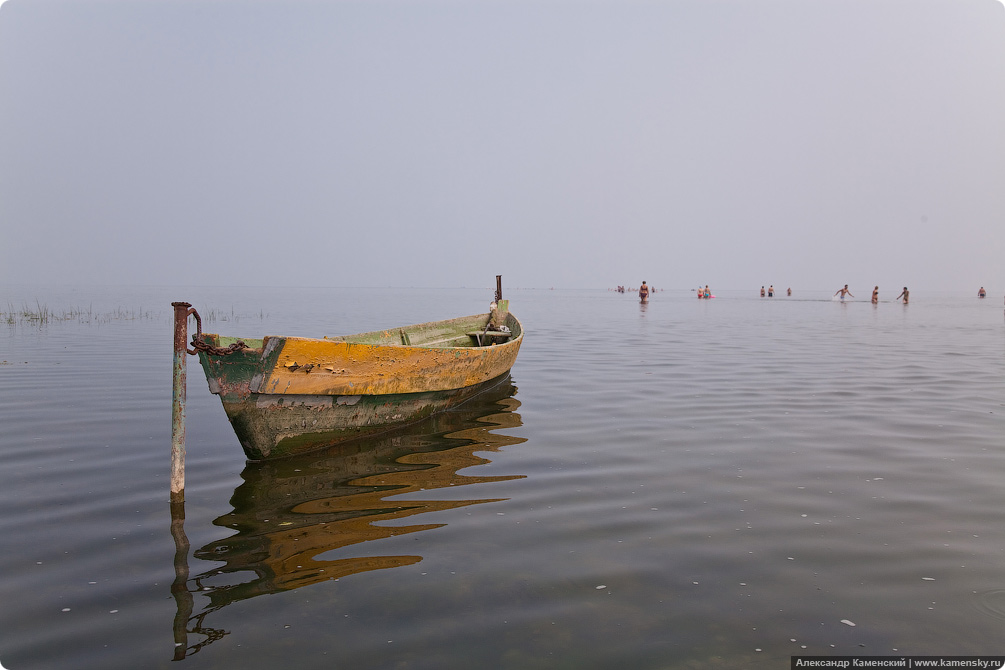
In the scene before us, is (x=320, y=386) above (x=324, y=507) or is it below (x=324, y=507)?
above

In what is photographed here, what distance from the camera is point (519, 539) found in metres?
4.78

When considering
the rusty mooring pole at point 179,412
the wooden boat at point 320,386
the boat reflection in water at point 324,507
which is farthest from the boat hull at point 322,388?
the rusty mooring pole at point 179,412

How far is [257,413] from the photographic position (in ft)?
21.6

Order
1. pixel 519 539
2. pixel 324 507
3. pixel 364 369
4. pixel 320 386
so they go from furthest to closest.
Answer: pixel 364 369
pixel 320 386
pixel 324 507
pixel 519 539

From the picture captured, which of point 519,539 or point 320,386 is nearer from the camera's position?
point 519,539

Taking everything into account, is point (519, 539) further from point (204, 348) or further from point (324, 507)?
point (204, 348)

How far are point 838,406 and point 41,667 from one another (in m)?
10.3

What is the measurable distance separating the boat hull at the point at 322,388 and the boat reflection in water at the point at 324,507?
0.25m

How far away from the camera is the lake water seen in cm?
342

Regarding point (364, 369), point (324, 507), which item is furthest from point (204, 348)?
point (324, 507)

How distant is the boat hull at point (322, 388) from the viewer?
640 centimetres

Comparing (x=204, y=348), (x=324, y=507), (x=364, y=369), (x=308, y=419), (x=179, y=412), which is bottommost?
(x=324, y=507)

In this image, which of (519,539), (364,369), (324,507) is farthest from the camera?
(364,369)

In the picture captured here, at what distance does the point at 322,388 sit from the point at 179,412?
1.65 m
